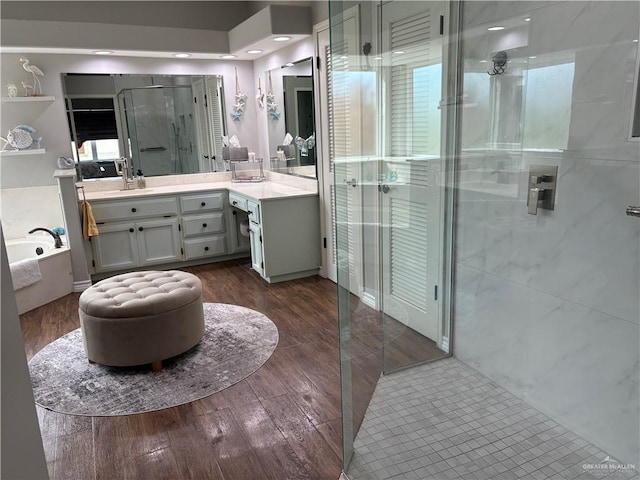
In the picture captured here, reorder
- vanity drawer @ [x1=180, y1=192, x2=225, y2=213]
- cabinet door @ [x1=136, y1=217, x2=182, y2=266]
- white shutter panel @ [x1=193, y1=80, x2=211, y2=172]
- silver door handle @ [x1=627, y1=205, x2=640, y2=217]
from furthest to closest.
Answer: white shutter panel @ [x1=193, y1=80, x2=211, y2=172] → vanity drawer @ [x1=180, y1=192, x2=225, y2=213] → cabinet door @ [x1=136, y1=217, x2=182, y2=266] → silver door handle @ [x1=627, y1=205, x2=640, y2=217]

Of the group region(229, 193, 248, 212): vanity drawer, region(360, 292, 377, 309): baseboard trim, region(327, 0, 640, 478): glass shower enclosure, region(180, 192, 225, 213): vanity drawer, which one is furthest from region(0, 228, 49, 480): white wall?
region(180, 192, 225, 213): vanity drawer

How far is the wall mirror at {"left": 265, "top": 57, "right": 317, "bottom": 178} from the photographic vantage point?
14.2 feet

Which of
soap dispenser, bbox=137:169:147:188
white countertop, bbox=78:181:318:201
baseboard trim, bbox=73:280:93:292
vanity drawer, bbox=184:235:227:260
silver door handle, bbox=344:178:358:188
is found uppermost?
silver door handle, bbox=344:178:358:188

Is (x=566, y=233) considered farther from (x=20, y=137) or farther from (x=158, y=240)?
(x=20, y=137)

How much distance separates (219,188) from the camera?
4.92 metres

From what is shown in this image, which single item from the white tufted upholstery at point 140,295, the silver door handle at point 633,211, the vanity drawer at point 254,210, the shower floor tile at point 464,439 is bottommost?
the shower floor tile at point 464,439

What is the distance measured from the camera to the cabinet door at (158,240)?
470 centimetres

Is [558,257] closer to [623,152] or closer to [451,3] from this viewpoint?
[623,152]

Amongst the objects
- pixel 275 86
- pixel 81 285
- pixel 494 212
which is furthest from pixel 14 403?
pixel 275 86

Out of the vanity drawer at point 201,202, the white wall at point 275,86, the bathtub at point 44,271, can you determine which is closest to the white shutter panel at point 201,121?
the white wall at point 275,86

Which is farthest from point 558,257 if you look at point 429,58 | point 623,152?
point 429,58

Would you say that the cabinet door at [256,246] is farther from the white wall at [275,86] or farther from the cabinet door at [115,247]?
the cabinet door at [115,247]

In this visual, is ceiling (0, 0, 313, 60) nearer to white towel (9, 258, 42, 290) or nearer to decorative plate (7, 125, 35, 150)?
decorative plate (7, 125, 35, 150)

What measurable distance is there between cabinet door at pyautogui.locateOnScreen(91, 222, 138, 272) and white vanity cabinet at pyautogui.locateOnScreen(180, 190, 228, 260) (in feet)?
1.59
